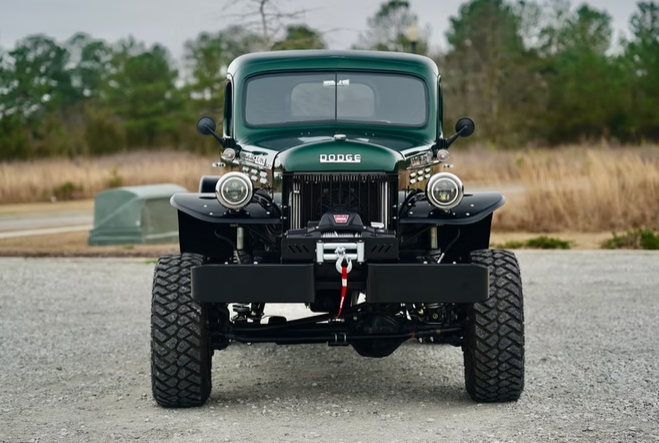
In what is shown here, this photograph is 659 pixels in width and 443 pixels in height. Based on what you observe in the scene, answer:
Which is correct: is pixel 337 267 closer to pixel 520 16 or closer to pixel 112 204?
pixel 112 204

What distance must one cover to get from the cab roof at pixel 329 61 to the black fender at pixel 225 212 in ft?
4.89

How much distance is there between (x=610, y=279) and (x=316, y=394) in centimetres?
720

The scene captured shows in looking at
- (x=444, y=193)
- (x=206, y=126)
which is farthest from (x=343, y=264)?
(x=206, y=126)

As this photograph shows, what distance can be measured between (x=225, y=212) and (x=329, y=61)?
1.79m

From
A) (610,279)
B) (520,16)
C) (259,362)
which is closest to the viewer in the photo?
(259,362)

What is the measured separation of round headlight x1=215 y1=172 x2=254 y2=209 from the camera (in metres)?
6.46

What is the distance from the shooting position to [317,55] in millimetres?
7887

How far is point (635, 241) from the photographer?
55.8 ft

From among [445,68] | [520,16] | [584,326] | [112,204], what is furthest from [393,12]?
[584,326]

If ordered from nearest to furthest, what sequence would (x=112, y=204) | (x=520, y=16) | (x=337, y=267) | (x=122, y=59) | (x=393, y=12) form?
1. (x=337, y=267)
2. (x=112, y=204)
3. (x=393, y=12)
4. (x=520, y=16)
5. (x=122, y=59)

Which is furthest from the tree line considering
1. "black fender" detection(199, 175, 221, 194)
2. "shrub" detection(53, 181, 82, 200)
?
"black fender" detection(199, 175, 221, 194)

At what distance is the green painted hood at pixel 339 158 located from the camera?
6.54 meters

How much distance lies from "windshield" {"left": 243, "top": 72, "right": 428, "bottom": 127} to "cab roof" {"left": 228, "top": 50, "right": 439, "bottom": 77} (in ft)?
0.20

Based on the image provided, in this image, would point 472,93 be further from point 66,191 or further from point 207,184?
A: point 207,184
